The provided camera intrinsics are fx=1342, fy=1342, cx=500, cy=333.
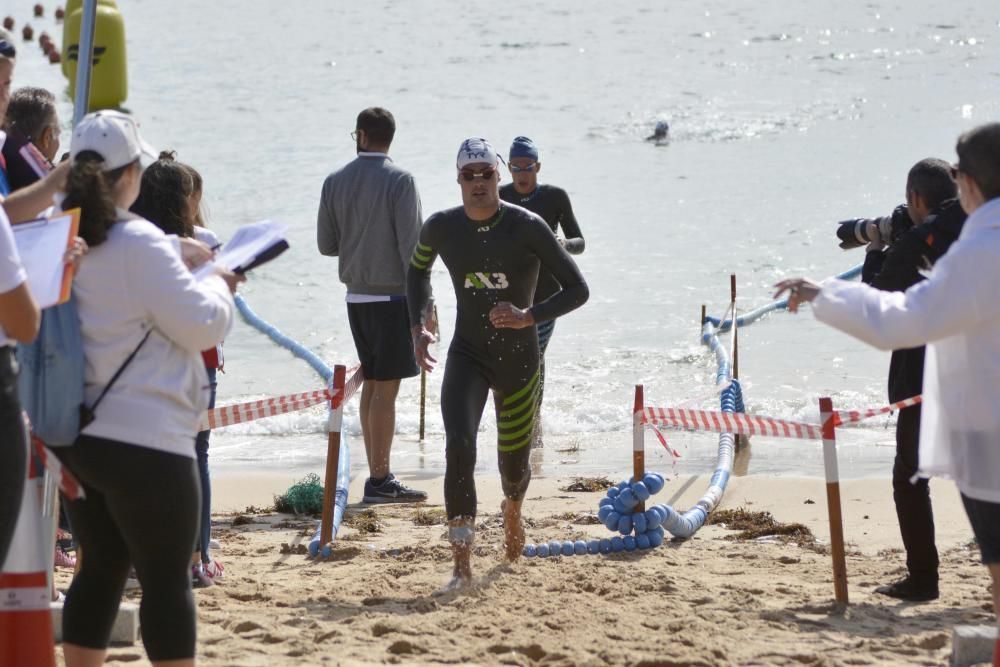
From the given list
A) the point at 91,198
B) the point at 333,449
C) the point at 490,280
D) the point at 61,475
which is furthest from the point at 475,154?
the point at 61,475

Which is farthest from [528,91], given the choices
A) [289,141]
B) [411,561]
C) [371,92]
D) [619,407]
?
[411,561]

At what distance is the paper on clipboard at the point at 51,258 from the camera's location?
11.4ft

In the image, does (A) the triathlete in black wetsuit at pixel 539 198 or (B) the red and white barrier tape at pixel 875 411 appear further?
(A) the triathlete in black wetsuit at pixel 539 198

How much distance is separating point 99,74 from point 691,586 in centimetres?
1395

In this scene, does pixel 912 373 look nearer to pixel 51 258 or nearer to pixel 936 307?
pixel 936 307

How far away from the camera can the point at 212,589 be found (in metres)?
5.86

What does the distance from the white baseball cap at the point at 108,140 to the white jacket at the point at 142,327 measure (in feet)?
0.57

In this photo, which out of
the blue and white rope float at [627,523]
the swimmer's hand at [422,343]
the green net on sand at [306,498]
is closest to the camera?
the swimmer's hand at [422,343]

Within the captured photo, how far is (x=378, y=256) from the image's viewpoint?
25.1ft

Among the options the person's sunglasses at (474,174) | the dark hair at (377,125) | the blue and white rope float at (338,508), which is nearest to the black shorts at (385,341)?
the blue and white rope float at (338,508)

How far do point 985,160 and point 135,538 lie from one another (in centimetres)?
253

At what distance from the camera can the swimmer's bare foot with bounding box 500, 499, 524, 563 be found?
624 cm

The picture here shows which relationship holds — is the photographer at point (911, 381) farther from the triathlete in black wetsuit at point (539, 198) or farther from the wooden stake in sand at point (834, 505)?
the triathlete in black wetsuit at point (539, 198)

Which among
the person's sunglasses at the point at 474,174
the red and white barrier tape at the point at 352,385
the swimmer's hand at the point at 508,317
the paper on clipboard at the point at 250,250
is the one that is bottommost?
the red and white barrier tape at the point at 352,385
